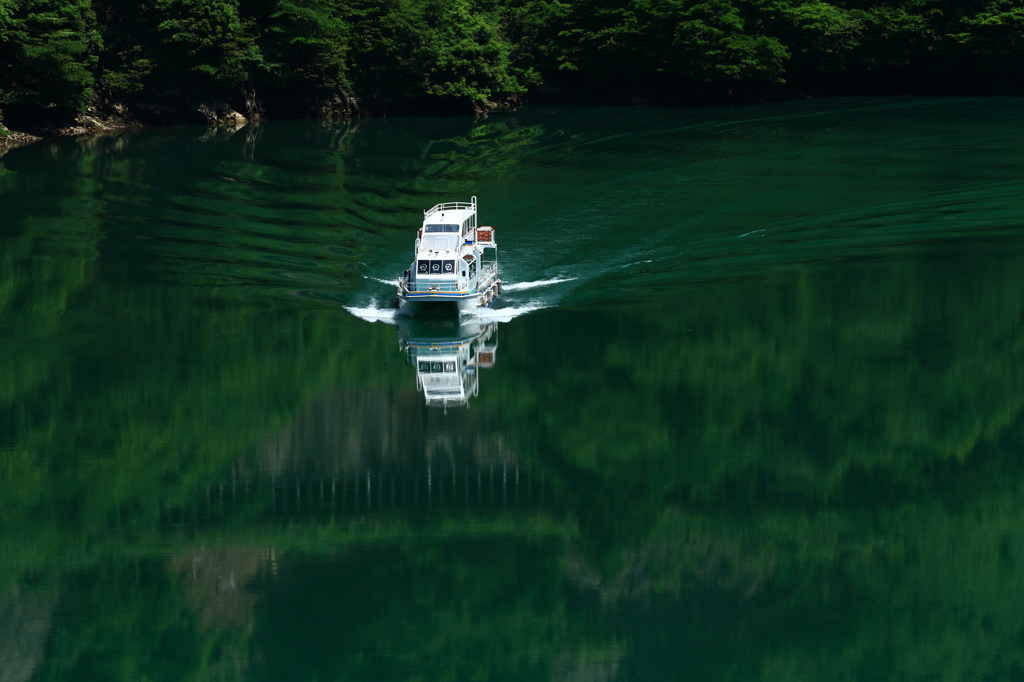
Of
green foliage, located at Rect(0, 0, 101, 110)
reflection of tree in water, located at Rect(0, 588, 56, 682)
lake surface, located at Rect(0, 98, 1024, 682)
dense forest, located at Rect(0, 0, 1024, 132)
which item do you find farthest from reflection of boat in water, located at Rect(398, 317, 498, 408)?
dense forest, located at Rect(0, 0, 1024, 132)

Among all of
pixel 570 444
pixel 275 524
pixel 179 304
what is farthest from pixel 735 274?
pixel 275 524

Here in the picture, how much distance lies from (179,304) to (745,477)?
66.0 feet

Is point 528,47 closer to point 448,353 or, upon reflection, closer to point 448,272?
point 448,272

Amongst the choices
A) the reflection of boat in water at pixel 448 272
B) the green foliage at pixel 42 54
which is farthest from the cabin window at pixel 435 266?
the green foliage at pixel 42 54

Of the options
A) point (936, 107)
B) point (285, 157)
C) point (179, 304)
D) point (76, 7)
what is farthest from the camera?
point (936, 107)

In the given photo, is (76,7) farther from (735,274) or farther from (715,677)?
(715,677)

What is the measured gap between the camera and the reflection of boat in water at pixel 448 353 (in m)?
34.1

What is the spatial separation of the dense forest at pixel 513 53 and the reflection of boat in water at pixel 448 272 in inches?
1549

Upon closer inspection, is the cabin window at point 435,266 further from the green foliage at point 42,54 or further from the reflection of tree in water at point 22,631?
the green foliage at point 42,54

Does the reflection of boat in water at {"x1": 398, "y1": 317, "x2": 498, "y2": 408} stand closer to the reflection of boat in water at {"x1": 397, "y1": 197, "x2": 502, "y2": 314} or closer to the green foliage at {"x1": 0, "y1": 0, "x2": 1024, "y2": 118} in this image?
the reflection of boat in water at {"x1": 397, "y1": 197, "x2": 502, "y2": 314}

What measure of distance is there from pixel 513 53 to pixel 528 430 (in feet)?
191

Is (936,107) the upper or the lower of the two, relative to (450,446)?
upper

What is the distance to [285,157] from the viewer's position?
217ft

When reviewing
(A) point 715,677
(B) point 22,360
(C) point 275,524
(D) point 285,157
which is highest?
(D) point 285,157
